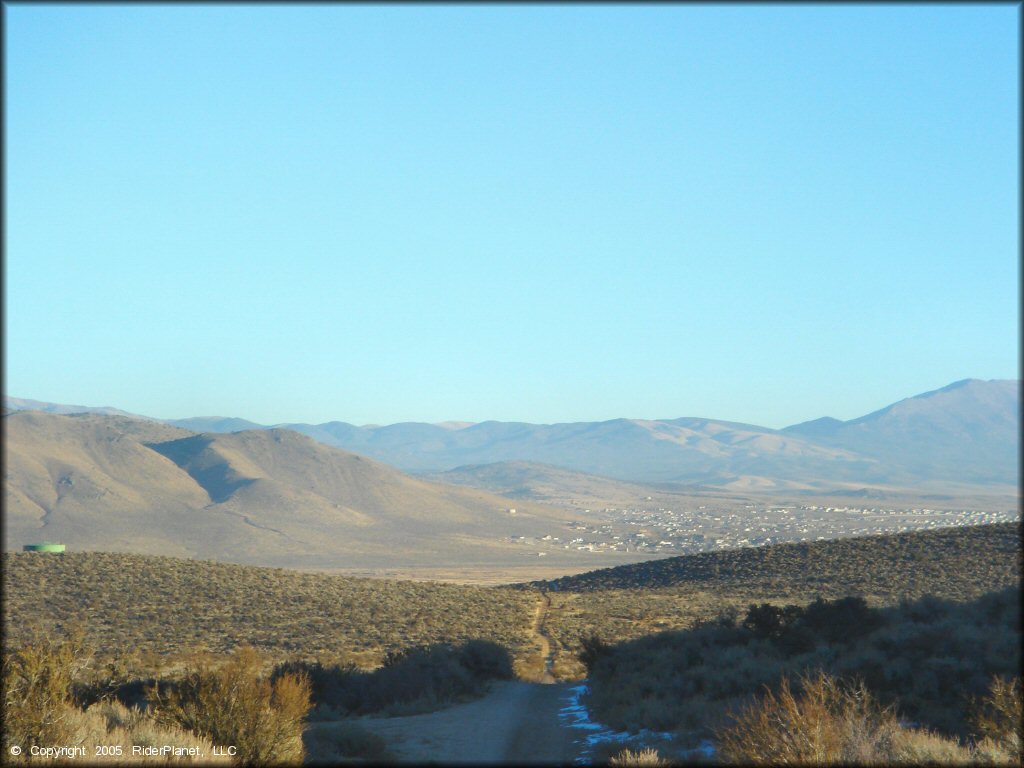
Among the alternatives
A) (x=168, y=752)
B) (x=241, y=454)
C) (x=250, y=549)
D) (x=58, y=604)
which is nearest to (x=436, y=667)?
(x=168, y=752)

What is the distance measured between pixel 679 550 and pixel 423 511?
47636 mm

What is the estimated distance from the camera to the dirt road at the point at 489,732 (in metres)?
14.9

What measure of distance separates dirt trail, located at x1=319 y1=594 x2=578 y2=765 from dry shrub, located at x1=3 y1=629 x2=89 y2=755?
4.84 metres

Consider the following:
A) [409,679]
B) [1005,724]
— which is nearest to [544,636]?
[409,679]

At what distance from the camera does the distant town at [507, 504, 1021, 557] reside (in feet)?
451

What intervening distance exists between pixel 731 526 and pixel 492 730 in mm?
150274

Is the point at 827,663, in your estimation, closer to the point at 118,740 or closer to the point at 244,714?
the point at 244,714

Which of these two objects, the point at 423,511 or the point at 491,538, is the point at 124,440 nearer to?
the point at 423,511

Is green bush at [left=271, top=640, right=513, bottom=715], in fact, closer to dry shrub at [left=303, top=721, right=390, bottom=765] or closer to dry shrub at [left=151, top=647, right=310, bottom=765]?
dry shrub at [left=303, top=721, right=390, bottom=765]

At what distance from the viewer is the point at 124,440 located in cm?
14888

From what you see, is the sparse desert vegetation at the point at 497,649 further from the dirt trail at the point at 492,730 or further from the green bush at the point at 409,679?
the dirt trail at the point at 492,730

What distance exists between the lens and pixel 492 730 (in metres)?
18.0

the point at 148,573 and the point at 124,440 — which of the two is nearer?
the point at 148,573

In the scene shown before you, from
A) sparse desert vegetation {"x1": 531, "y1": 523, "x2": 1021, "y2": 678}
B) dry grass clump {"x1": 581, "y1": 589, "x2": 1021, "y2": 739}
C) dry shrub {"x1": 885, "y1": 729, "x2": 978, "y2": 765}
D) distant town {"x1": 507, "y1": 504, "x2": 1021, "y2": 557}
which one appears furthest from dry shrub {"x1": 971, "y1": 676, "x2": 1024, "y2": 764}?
distant town {"x1": 507, "y1": 504, "x2": 1021, "y2": 557}
